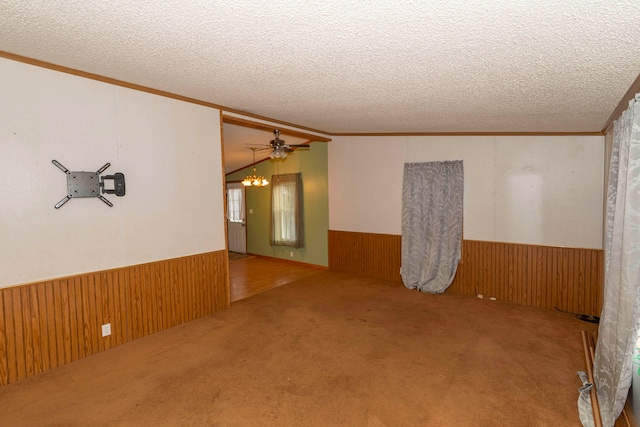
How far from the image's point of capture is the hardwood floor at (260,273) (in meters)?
5.34

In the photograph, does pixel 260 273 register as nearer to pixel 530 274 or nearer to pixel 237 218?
pixel 237 218

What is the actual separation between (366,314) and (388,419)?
1929 millimetres

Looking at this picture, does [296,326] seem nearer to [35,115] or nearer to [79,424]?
[79,424]

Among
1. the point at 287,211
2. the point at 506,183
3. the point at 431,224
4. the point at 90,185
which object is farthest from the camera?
the point at 287,211

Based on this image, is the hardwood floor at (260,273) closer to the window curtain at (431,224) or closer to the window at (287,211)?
the window at (287,211)

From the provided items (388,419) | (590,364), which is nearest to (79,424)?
(388,419)

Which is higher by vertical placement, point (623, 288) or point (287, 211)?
point (287, 211)

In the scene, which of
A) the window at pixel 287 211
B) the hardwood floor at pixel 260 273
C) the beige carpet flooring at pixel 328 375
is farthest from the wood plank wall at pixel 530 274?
the window at pixel 287 211

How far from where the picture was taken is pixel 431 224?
16.8 feet

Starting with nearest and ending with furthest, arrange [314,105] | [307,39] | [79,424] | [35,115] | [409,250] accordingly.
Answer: [307,39]
[79,424]
[35,115]
[314,105]
[409,250]

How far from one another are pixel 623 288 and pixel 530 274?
252 cm

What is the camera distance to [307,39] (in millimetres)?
1918

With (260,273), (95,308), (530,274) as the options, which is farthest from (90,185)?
(530,274)

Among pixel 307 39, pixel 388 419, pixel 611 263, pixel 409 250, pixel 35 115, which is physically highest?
pixel 307 39
